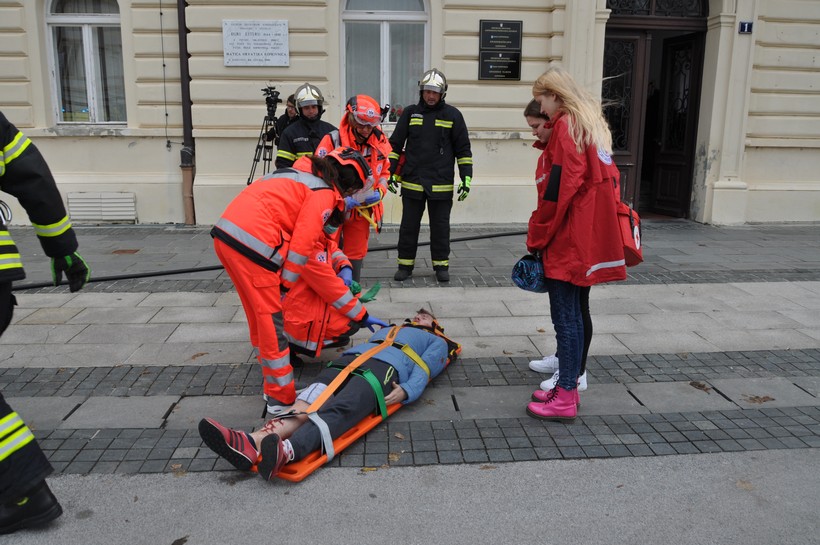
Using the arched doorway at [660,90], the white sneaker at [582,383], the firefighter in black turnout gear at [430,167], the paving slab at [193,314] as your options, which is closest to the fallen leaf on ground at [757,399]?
the white sneaker at [582,383]

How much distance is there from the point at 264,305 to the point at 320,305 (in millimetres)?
687

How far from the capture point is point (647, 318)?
5.78 metres

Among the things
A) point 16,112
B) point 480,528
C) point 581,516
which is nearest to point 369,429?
point 480,528

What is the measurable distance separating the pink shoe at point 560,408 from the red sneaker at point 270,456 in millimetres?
1504

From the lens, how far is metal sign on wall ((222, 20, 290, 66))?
976 cm

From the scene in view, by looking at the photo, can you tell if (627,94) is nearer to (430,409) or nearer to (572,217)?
(572,217)

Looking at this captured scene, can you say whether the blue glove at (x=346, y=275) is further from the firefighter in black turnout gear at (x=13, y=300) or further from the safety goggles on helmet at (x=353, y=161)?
the firefighter in black turnout gear at (x=13, y=300)

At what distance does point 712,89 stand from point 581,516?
9.56m

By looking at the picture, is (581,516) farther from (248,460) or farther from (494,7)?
(494,7)

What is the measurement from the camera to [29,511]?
108 inches

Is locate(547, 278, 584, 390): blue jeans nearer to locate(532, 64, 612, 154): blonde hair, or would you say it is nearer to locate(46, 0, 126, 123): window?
locate(532, 64, 612, 154): blonde hair

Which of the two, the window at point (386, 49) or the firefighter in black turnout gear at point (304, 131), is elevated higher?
the window at point (386, 49)

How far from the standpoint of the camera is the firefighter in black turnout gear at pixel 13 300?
269 centimetres

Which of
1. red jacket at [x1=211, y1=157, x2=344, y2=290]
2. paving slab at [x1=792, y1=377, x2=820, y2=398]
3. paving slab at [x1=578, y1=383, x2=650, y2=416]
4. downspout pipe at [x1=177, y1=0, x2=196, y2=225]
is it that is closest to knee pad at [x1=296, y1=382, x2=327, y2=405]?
red jacket at [x1=211, y1=157, x2=344, y2=290]
